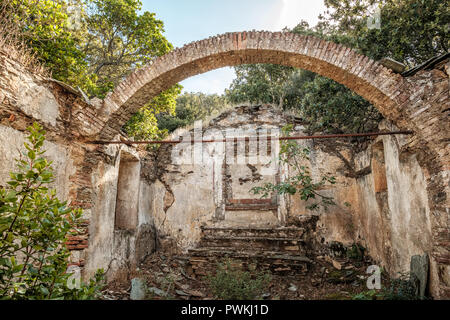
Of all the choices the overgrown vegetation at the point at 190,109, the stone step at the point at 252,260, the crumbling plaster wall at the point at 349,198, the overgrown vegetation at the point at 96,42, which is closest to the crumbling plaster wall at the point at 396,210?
the crumbling plaster wall at the point at 349,198

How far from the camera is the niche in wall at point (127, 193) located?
20.4ft

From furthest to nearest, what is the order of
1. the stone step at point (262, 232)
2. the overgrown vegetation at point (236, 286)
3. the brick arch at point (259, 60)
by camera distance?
1. the stone step at point (262, 232)
2. the overgrown vegetation at point (236, 286)
3. the brick arch at point (259, 60)

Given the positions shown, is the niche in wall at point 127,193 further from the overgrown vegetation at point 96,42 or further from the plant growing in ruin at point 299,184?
the plant growing in ruin at point 299,184

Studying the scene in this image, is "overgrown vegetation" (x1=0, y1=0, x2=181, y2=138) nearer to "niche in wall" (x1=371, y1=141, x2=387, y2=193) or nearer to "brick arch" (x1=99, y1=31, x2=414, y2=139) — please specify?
"brick arch" (x1=99, y1=31, x2=414, y2=139)

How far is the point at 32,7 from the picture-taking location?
529 centimetres

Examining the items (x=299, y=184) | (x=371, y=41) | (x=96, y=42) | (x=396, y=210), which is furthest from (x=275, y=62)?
(x=96, y=42)

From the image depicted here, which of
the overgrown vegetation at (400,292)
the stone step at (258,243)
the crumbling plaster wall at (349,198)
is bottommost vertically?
the overgrown vegetation at (400,292)

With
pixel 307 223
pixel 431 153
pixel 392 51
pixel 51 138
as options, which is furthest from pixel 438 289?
pixel 51 138

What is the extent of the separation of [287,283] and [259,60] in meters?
4.44

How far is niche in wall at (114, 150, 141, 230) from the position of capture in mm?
6219

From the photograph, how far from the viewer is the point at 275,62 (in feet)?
13.8

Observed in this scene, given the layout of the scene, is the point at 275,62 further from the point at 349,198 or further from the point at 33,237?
the point at 349,198

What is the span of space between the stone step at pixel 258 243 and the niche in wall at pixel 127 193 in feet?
6.58

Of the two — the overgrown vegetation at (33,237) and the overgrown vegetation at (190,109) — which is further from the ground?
the overgrown vegetation at (190,109)
